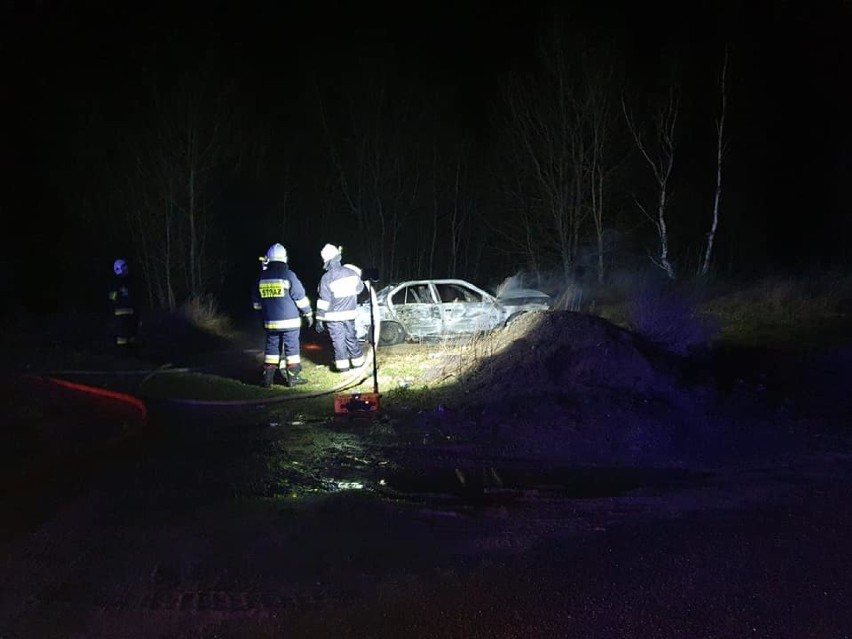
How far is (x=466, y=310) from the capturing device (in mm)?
13609

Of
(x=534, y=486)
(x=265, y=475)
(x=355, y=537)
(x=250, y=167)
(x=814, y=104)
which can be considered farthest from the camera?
(x=250, y=167)

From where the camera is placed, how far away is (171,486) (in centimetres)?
583

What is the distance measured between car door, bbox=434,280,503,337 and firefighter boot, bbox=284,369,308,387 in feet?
12.9

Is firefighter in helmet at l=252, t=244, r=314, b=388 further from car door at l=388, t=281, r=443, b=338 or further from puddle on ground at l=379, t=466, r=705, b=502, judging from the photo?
puddle on ground at l=379, t=466, r=705, b=502

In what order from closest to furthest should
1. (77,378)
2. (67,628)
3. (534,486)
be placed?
(67,628)
(534,486)
(77,378)

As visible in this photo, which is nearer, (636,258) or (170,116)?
(170,116)

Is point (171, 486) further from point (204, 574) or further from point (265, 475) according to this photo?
point (204, 574)

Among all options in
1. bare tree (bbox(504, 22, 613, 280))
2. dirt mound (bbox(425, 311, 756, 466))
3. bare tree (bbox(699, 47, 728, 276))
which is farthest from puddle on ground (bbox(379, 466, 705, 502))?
bare tree (bbox(504, 22, 613, 280))

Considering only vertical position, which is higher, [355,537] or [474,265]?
[474,265]

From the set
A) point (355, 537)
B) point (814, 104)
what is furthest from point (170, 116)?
point (814, 104)

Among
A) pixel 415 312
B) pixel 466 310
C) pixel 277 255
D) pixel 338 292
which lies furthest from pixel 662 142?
pixel 277 255

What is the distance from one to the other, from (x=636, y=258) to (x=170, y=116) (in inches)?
657

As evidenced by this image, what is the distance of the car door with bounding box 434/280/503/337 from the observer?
13.5 metres

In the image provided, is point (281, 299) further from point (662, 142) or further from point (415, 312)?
point (662, 142)
